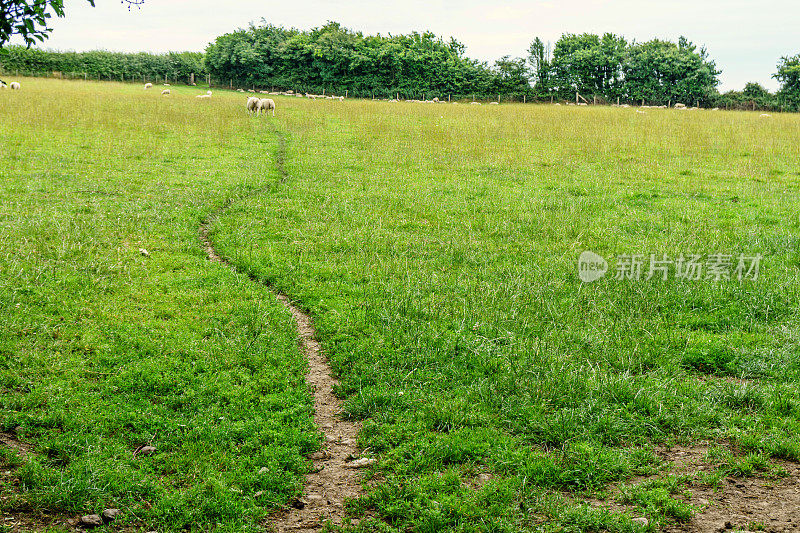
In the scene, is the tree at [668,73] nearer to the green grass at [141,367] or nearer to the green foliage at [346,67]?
the green foliage at [346,67]

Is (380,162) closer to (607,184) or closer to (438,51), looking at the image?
(607,184)

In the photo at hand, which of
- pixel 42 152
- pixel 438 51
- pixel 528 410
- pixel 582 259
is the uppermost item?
pixel 438 51

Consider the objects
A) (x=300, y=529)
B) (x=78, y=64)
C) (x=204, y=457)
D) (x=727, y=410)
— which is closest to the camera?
(x=300, y=529)

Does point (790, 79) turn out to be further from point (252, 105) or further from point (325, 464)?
point (325, 464)

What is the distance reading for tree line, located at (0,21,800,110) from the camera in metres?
77.6

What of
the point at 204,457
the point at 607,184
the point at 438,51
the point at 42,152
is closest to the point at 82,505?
the point at 204,457

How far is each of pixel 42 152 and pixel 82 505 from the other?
57.7ft

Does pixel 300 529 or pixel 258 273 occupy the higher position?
pixel 258 273

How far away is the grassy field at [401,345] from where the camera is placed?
5.00 m

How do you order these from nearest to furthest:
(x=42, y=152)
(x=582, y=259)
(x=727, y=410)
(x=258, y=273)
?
(x=727, y=410)
(x=258, y=273)
(x=582, y=259)
(x=42, y=152)

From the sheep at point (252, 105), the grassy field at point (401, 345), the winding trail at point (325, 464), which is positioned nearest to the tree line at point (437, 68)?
the sheep at point (252, 105)

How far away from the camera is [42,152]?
19.0m

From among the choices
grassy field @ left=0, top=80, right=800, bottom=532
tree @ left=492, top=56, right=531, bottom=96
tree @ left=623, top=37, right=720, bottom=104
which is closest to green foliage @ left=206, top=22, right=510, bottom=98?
tree @ left=492, top=56, right=531, bottom=96

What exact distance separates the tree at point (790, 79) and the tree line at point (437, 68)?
0.28 meters
